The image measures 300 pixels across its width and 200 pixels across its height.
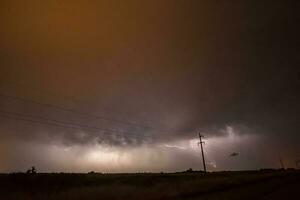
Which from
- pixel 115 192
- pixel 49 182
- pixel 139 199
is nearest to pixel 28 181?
pixel 49 182

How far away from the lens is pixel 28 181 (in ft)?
110

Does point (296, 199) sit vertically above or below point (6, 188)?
below

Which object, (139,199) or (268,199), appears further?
(139,199)

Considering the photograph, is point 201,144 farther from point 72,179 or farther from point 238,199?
point 238,199

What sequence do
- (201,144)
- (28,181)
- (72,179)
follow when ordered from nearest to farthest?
(28,181)
(72,179)
(201,144)

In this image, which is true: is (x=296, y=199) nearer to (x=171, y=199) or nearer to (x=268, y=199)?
(x=268, y=199)

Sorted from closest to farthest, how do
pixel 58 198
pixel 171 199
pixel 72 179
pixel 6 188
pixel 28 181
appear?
pixel 171 199, pixel 58 198, pixel 6 188, pixel 28 181, pixel 72 179

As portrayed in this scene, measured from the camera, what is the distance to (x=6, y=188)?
1153 inches

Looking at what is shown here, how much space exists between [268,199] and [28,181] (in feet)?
88.8

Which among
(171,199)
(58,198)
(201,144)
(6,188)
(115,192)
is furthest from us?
(201,144)

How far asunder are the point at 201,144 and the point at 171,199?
50718mm

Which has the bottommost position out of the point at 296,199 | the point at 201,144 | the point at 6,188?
the point at 296,199

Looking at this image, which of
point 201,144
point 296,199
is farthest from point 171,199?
point 201,144

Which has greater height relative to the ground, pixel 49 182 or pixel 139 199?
pixel 49 182
